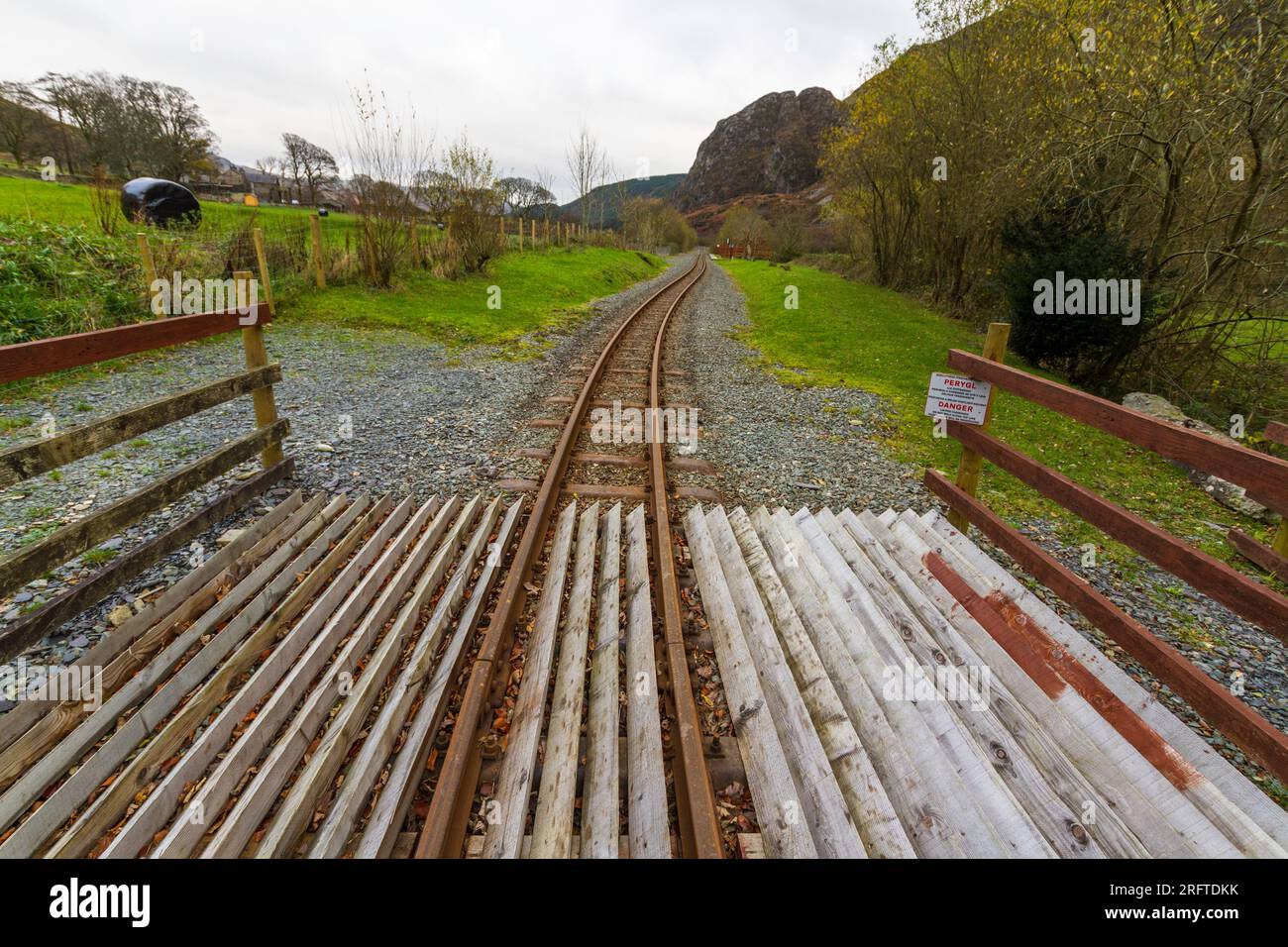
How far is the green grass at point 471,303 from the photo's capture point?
452 inches

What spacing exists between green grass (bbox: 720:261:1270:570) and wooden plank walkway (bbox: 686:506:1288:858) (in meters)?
2.67

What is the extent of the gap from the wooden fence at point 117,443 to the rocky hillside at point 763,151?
424 ft

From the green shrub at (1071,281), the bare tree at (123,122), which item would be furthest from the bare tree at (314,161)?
the green shrub at (1071,281)

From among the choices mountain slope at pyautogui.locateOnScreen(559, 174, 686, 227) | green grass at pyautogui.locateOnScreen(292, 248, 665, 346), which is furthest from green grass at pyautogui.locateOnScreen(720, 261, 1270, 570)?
mountain slope at pyautogui.locateOnScreen(559, 174, 686, 227)

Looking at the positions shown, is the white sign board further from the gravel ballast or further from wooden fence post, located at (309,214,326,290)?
wooden fence post, located at (309,214,326,290)

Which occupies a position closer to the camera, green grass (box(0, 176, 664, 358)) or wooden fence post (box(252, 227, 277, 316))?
green grass (box(0, 176, 664, 358))

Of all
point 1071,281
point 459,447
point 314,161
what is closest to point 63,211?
point 459,447

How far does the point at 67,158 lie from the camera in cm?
3209

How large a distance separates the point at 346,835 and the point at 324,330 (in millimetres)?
10856

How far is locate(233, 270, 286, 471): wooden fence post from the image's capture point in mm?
4297

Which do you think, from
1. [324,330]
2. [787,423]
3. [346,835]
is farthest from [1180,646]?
[324,330]

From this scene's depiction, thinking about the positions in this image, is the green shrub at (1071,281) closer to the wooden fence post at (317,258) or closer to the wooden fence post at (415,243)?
the wooden fence post at (415,243)

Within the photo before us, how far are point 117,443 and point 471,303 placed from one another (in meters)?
12.2

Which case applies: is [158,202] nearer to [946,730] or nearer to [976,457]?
[976,457]
